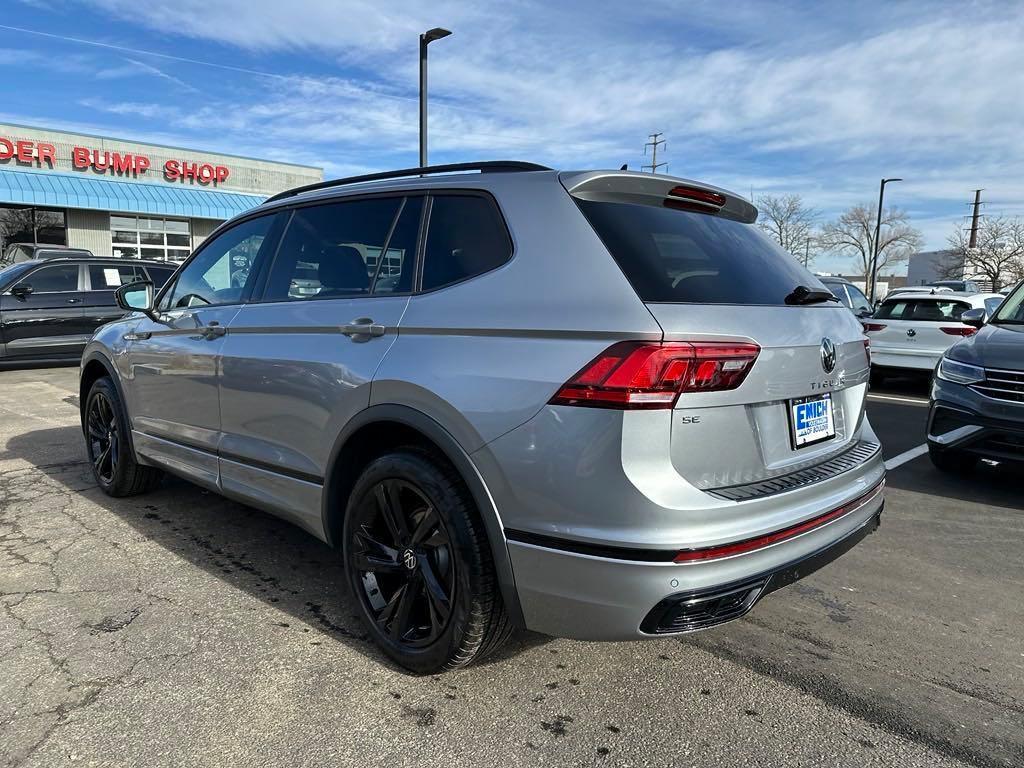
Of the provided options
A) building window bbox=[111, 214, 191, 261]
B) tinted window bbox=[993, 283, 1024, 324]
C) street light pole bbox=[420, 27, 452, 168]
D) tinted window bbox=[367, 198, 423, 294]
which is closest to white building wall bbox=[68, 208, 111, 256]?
building window bbox=[111, 214, 191, 261]

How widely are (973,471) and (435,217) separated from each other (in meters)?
5.14

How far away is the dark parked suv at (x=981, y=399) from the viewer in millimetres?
4770

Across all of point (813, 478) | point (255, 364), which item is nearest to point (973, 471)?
point (813, 478)

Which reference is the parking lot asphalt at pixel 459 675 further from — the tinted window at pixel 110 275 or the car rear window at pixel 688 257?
the tinted window at pixel 110 275

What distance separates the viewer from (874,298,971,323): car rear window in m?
10.1

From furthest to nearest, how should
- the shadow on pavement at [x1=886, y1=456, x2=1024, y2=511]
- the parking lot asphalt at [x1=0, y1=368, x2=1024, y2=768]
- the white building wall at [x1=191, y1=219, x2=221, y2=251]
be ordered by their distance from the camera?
the white building wall at [x1=191, y1=219, x2=221, y2=251] → the shadow on pavement at [x1=886, y1=456, x2=1024, y2=511] → the parking lot asphalt at [x1=0, y1=368, x2=1024, y2=768]

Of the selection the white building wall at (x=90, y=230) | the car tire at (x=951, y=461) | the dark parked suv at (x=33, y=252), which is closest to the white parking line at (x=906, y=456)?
the car tire at (x=951, y=461)

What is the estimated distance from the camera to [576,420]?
6.95 ft

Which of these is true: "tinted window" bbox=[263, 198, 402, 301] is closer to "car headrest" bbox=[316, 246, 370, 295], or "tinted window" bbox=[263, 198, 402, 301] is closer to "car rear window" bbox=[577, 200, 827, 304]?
"car headrest" bbox=[316, 246, 370, 295]

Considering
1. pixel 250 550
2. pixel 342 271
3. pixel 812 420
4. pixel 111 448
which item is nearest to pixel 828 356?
pixel 812 420

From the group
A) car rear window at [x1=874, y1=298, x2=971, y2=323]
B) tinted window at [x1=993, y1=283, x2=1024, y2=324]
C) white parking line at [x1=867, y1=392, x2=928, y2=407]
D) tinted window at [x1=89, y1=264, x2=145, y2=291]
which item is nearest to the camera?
tinted window at [x1=993, y1=283, x2=1024, y2=324]

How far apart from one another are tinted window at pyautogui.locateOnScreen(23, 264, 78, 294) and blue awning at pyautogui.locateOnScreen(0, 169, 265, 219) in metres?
13.3

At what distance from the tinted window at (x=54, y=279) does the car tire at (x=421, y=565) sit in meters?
10.7

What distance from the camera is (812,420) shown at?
254cm
